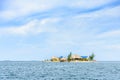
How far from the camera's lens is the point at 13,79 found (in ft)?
202

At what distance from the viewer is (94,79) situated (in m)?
61.1

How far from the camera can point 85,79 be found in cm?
6178

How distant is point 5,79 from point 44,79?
9.43 meters

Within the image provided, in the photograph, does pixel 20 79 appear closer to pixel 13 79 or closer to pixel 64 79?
pixel 13 79

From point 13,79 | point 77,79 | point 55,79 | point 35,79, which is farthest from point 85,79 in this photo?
point 13,79

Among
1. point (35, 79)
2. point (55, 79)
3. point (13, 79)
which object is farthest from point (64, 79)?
point (13, 79)

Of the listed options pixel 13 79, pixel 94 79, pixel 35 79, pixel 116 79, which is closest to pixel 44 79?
pixel 35 79

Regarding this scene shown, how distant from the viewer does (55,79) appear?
61406 millimetres

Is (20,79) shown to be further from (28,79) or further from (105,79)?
(105,79)

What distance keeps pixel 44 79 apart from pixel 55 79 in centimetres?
265

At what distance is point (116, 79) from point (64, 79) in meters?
12.5

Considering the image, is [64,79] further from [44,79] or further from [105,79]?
[105,79]

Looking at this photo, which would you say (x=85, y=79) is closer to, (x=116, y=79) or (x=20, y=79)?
(x=116, y=79)

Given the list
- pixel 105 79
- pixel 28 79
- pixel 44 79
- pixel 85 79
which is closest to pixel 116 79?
pixel 105 79
